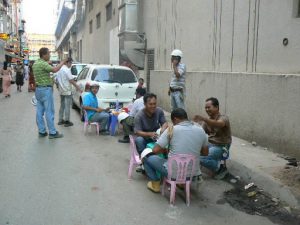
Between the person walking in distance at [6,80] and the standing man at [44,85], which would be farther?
the person walking in distance at [6,80]

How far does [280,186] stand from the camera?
5168mm

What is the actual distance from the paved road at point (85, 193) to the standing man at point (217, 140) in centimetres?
25

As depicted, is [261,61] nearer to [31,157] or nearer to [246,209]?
[246,209]

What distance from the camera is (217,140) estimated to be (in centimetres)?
598

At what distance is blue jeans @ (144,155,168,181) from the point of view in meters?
4.99

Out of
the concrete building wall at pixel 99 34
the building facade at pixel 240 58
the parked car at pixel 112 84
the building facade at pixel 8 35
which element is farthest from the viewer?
the building facade at pixel 8 35

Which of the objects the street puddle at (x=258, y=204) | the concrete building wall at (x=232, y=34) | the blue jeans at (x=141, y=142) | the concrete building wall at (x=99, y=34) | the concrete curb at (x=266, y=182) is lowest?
the street puddle at (x=258, y=204)

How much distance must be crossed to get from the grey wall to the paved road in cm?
164

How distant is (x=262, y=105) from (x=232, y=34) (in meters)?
2.32

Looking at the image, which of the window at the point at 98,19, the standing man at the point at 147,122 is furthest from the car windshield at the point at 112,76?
the window at the point at 98,19

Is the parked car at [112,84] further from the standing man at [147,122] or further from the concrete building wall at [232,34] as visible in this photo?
the standing man at [147,122]

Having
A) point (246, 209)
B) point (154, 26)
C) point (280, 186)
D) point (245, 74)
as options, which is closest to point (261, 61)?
point (245, 74)

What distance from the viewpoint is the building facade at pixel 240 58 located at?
22.4 ft

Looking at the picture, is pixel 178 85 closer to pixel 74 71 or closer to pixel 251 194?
pixel 251 194
